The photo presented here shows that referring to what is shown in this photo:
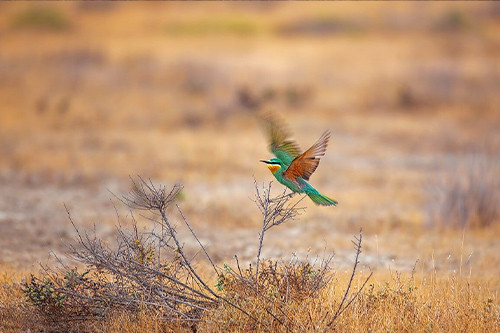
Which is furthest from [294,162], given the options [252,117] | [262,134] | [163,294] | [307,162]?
[252,117]

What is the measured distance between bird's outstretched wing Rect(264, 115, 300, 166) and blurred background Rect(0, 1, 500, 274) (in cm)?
162

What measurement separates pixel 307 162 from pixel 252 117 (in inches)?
746

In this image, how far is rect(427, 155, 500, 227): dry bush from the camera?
11445 millimetres

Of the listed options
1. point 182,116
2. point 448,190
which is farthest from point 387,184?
point 182,116

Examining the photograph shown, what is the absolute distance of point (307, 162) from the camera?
5.24 metres

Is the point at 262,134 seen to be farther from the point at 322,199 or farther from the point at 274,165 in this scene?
the point at 274,165

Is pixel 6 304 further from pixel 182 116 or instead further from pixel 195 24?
pixel 195 24

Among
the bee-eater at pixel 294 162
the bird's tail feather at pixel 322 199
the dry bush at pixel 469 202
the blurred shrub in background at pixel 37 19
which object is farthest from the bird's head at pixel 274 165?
the blurred shrub in background at pixel 37 19

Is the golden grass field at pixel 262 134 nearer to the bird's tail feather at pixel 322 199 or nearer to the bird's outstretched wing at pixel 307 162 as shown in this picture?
the bird's tail feather at pixel 322 199

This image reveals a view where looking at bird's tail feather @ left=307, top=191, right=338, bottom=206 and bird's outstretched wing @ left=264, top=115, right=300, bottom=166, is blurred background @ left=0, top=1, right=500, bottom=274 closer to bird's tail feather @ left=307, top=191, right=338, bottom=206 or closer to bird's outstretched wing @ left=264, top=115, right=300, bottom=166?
bird's tail feather @ left=307, top=191, right=338, bottom=206

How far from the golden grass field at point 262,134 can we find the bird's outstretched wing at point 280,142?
4.09 feet

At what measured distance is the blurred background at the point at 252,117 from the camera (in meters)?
11.4

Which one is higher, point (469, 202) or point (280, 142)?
point (280, 142)

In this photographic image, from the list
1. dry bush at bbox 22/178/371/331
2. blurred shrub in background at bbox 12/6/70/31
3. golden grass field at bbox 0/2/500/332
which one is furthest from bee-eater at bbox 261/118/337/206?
blurred shrub in background at bbox 12/6/70/31
